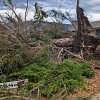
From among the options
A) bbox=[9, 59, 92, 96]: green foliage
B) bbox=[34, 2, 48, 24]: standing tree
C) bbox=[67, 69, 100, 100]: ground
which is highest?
bbox=[34, 2, 48, 24]: standing tree

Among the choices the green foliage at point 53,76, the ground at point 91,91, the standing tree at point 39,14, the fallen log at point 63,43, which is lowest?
the ground at point 91,91

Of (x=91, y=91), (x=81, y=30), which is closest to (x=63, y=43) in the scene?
(x=81, y=30)

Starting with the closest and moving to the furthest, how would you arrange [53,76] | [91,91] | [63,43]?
[53,76] → [91,91] → [63,43]

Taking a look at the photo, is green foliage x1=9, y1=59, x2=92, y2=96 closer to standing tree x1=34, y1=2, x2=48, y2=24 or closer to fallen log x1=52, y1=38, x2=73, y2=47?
fallen log x1=52, y1=38, x2=73, y2=47

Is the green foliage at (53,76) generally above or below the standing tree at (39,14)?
below

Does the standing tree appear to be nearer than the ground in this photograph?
No

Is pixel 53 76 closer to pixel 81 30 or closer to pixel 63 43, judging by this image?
pixel 63 43

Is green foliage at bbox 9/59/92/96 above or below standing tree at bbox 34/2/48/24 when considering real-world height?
below

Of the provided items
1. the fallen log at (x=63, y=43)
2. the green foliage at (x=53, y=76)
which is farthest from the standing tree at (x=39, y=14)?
the green foliage at (x=53, y=76)

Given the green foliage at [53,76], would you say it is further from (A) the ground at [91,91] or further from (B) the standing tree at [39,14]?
(B) the standing tree at [39,14]

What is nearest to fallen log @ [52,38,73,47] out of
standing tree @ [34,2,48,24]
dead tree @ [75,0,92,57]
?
dead tree @ [75,0,92,57]

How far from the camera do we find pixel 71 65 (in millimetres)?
10148

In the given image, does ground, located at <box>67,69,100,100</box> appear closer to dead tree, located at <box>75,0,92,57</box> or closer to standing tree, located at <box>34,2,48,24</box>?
dead tree, located at <box>75,0,92,57</box>

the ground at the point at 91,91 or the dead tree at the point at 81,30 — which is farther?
the dead tree at the point at 81,30
